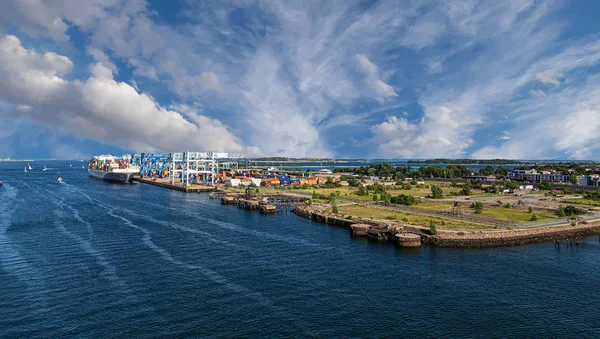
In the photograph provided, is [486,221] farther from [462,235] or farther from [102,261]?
[102,261]

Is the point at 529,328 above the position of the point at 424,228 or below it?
below

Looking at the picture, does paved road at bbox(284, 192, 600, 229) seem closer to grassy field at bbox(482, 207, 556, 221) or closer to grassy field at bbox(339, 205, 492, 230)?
grassy field at bbox(339, 205, 492, 230)

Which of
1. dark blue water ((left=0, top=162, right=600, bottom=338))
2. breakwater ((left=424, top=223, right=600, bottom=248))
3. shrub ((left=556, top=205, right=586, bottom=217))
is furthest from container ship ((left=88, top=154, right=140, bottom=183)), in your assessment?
shrub ((left=556, top=205, right=586, bottom=217))

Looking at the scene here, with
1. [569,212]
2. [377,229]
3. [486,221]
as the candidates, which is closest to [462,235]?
[377,229]

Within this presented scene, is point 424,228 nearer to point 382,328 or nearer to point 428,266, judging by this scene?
point 428,266

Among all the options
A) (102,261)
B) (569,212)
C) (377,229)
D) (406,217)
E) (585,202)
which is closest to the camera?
(102,261)

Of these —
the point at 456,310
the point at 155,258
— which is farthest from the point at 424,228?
the point at 155,258
